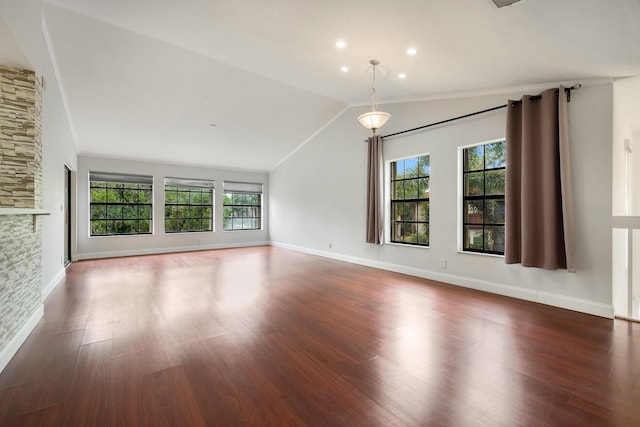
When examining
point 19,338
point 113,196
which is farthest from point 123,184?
point 19,338

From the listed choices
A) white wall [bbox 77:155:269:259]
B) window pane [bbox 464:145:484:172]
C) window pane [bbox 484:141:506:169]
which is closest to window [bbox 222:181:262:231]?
white wall [bbox 77:155:269:259]

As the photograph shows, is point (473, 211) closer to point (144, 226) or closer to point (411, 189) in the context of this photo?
point (411, 189)

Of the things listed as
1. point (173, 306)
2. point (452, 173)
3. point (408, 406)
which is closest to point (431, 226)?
point (452, 173)

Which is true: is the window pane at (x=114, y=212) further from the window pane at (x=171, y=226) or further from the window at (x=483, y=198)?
the window at (x=483, y=198)

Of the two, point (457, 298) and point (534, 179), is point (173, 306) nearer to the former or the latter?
point (457, 298)

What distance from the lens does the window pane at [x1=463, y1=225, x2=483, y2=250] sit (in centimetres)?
447

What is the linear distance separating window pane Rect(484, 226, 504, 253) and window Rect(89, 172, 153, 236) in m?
8.16

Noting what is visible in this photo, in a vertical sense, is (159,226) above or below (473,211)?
below

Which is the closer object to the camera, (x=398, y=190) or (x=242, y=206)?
(x=398, y=190)

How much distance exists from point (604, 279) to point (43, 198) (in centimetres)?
671

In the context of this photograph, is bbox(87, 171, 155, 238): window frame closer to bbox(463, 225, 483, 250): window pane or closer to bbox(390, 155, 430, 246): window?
bbox(390, 155, 430, 246): window

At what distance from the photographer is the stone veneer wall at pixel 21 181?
2467mm

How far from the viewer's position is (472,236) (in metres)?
4.55

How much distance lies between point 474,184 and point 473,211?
43 cm
